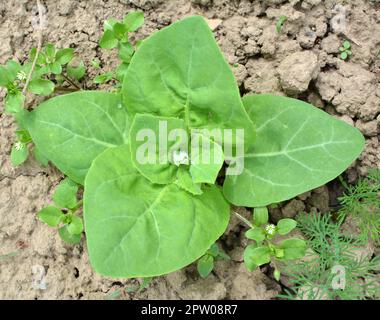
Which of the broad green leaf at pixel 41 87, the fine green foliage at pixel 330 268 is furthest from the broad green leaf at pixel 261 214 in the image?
the broad green leaf at pixel 41 87

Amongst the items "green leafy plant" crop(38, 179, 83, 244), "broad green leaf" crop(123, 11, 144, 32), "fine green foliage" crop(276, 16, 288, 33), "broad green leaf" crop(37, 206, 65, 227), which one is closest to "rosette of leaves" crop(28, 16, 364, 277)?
"green leafy plant" crop(38, 179, 83, 244)

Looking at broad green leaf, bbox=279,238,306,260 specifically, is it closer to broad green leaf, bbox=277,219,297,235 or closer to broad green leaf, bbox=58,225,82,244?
broad green leaf, bbox=277,219,297,235

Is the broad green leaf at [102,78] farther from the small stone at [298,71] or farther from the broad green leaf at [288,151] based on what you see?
the small stone at [298,71]

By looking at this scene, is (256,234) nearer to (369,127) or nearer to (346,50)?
(369,127)

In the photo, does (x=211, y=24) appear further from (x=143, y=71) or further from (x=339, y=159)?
(x=339, y=159)

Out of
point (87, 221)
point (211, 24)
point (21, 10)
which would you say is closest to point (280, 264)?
point (87, 221)

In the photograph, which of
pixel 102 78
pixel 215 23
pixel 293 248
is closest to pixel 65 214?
pixel 102 78
